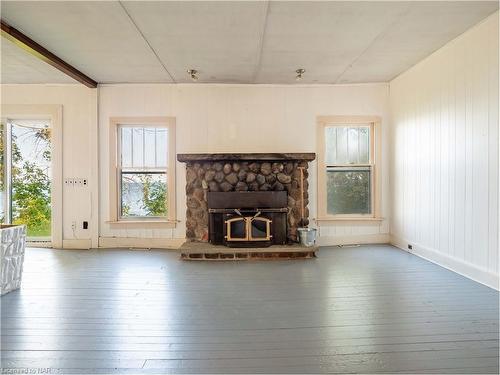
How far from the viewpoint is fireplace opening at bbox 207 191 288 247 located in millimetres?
4676

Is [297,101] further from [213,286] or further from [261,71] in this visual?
[213,286]

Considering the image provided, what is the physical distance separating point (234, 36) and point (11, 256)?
3260mm

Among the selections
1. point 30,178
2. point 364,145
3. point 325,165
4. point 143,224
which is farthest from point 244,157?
point 30,178

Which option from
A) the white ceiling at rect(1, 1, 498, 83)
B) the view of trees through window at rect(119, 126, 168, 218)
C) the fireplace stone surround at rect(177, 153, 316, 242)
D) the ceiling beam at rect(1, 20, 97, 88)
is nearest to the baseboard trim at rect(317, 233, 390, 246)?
the fireplace stone surround at rect(177, 153, 316, 242)

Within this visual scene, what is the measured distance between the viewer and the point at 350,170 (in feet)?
17.8

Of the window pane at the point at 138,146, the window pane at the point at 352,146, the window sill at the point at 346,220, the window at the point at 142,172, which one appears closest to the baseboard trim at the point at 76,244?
the window at the point at 142,172

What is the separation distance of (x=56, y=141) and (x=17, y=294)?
2956 mm

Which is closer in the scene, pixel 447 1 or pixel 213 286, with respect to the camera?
pixel 447 1

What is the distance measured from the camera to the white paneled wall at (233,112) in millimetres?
5277

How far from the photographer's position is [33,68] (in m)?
4.60

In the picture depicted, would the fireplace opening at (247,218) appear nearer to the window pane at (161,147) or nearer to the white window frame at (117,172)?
the white window frame at (117,172)

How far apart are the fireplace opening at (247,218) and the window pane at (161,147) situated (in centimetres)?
108

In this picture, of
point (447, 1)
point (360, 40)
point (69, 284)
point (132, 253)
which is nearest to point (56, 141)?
point (132, 253)

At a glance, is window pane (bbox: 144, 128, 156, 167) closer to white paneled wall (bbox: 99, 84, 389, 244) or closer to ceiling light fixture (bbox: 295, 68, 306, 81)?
white paneled wall (bbox: 99, 84, 389, 244)
